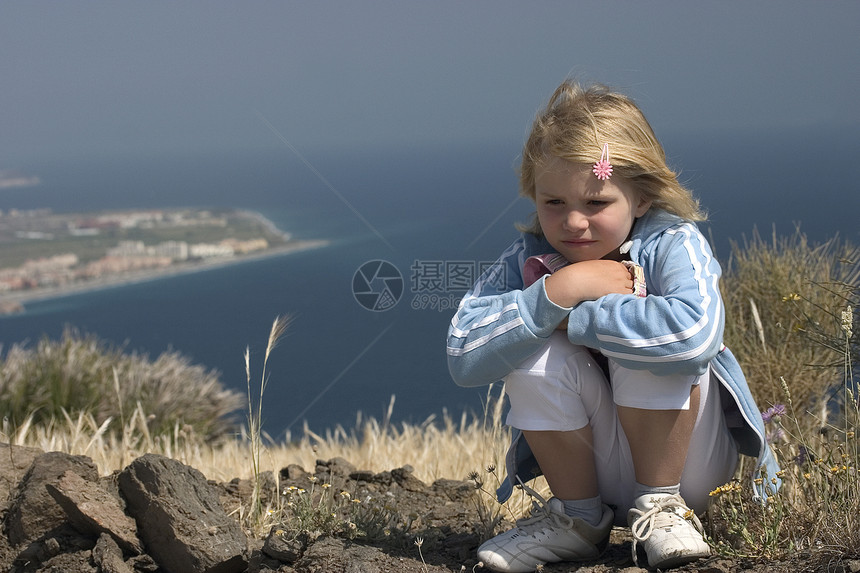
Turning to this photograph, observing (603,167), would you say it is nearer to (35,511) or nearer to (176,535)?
(176,535)

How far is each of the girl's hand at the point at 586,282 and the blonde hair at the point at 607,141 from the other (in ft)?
0.79

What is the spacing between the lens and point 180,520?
90.7 inches

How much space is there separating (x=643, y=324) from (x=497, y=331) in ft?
1.11

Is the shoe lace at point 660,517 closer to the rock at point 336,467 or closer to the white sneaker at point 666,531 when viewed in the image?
the white sneaker at point 666,531

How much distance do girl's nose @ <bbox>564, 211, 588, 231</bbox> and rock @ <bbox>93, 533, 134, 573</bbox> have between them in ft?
4.89

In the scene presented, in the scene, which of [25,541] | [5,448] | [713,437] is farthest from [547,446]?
[5,448]

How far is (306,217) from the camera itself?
21.2 m

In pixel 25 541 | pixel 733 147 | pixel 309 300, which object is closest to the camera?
pixel 25 541

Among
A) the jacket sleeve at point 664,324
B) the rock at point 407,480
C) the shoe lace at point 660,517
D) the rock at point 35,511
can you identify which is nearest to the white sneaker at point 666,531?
the shoe lace at point 660,517

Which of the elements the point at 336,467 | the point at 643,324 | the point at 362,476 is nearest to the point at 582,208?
the point at 643,324

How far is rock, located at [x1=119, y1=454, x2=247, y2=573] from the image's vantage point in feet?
7.46

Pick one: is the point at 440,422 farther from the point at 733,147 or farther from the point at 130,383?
A: the point at 733,147

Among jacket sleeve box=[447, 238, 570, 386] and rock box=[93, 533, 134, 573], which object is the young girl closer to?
jacket sleeve box=[447, 238, 570, 386]

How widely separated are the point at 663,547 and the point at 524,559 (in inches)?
13.5
